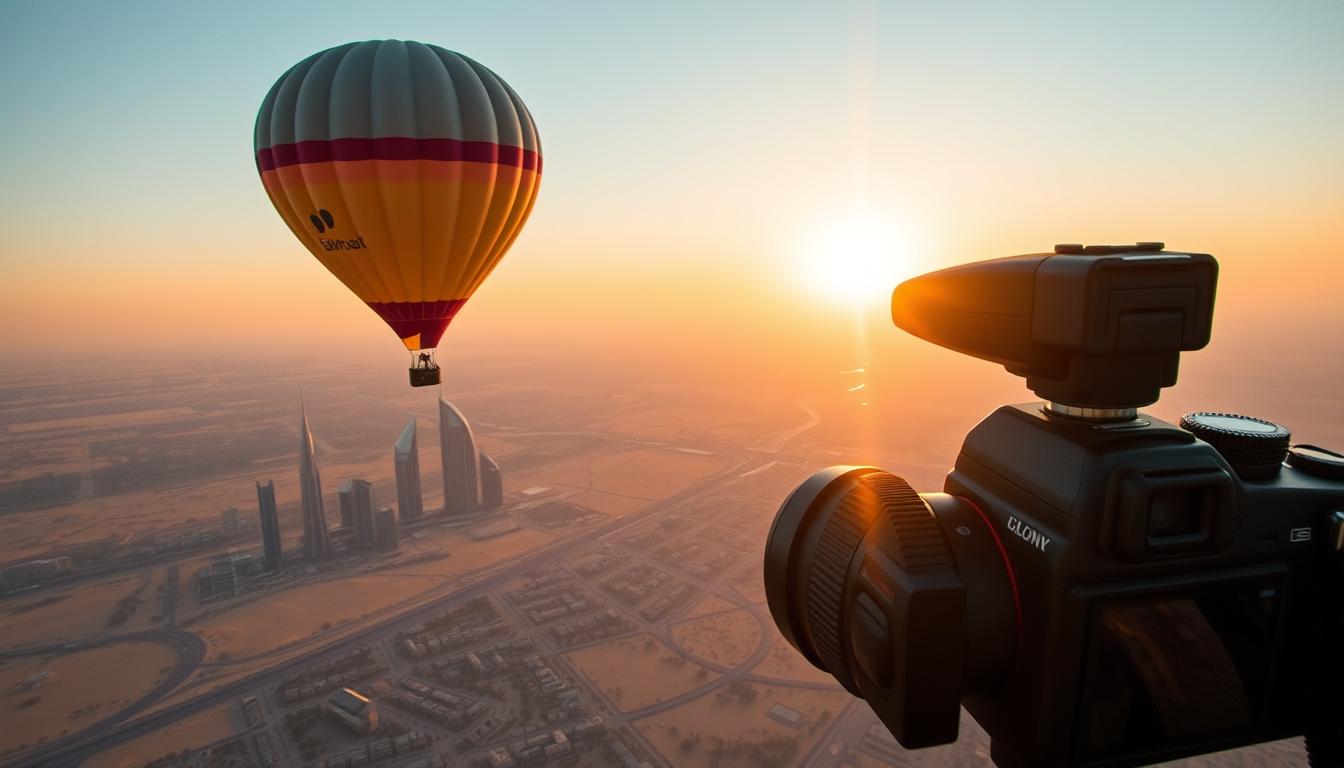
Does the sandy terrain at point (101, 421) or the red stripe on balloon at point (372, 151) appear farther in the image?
the sandy terrain at point (101, 421)

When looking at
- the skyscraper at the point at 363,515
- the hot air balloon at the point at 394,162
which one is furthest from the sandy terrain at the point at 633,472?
the hot air balloon at the point at 394,162

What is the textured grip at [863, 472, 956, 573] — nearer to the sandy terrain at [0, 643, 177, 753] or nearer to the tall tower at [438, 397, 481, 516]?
the sandy terrain at [0, 643, 177, 753]

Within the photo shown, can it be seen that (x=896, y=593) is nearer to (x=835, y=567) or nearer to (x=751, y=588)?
(x=835, y=567)

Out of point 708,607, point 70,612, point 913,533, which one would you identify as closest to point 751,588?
point 708,607

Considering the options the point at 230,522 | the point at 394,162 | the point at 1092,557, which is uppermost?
the point at 394,162

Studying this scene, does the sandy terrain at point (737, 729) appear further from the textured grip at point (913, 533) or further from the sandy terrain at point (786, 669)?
the textured grip at point (913, 533)
